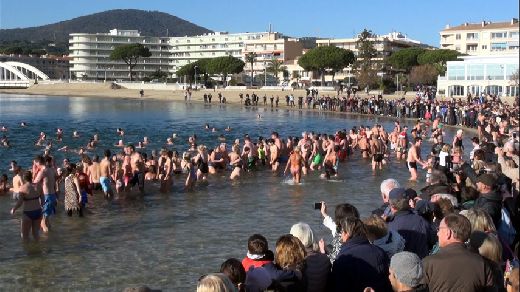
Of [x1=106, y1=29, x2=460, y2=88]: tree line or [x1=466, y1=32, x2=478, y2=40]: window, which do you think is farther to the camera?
[x1=466, y1=32, x2=478, y2=40]: window

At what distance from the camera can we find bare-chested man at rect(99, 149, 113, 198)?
15.8m

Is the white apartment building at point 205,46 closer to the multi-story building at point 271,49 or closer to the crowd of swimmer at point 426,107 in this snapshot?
the multi-story building at point 271,49

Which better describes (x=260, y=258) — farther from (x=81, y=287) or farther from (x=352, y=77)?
(x=352, y=77)

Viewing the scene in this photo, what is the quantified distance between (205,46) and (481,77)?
12097 cm

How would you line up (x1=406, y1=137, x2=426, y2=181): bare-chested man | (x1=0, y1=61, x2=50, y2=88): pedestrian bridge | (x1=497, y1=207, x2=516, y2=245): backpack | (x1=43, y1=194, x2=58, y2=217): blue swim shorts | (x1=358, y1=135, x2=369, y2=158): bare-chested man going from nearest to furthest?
(x1=497, y1=207, x2=516, y2=245): backpack
(x1=43, y1=194, x2=58, y2=217): blue swim shorts
(x1=406, y1=137, x2=426, y2=181): bare-chested man
(x1=358, y1=135, x2=369, y2=158): bare-chested man
(x1=0, y1=61, x2=50, y2=88): pedestrian bridge

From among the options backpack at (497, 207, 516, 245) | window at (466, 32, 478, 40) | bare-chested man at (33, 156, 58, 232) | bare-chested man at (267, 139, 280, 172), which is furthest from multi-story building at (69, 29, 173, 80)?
backpack at (497, 207, 516, 245)

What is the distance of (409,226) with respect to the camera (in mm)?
6332

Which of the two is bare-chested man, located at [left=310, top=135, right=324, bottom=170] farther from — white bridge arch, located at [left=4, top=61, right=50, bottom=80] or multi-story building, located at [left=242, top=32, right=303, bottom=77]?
→ white bridge arch, located at [left=4, top=61, right=50, bottom=80]

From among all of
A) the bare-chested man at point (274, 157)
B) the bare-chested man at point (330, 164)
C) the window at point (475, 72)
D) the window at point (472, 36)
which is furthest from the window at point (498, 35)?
the bare-chested man at point (330, 164)

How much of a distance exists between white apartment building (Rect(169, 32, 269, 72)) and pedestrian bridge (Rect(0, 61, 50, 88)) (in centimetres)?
3864

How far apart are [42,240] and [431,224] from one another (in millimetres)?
8009

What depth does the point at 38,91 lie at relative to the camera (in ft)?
414

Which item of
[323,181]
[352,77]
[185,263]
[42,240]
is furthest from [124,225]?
[352,77]

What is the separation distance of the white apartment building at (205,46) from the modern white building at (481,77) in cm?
10628
